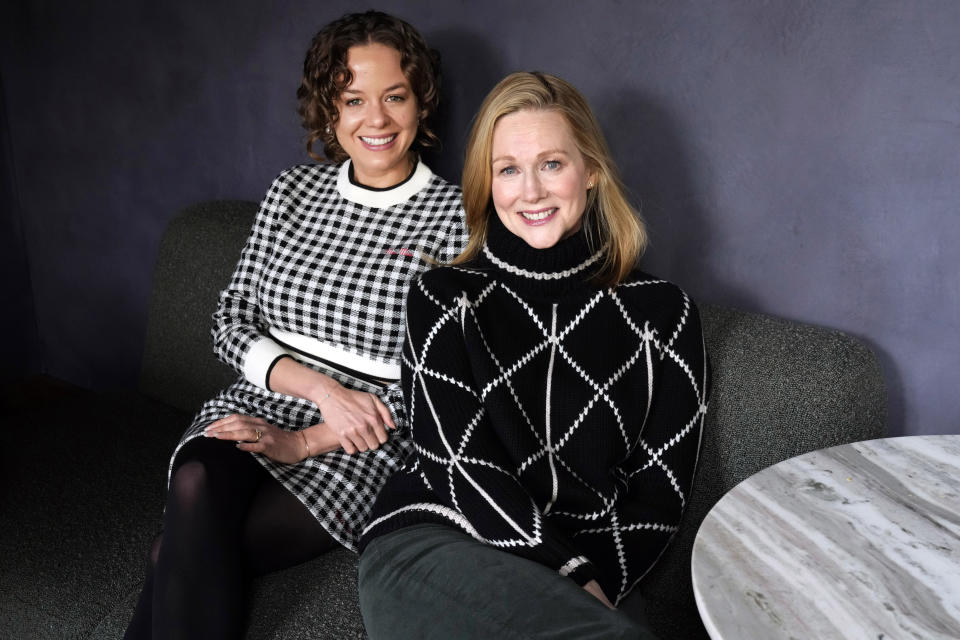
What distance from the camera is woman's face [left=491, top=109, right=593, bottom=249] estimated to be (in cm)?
137

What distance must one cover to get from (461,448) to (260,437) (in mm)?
424

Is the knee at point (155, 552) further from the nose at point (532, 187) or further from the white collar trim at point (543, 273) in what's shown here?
the nose at point (532, 187)

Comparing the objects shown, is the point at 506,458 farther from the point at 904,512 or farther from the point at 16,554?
the point at 16,554

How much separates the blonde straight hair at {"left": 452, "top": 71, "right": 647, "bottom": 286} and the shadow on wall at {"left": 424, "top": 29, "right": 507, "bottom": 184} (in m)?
0.44

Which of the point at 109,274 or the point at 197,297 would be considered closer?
the point at 197,297

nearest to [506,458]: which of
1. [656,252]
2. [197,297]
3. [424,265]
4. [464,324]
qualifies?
[464,324]

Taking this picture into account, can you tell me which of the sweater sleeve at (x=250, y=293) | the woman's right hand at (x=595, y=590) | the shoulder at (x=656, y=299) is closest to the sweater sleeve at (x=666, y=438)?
the shoulder at (x=656, y=299)

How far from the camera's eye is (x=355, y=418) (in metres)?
1.55

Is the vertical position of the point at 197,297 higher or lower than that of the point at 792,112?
lower

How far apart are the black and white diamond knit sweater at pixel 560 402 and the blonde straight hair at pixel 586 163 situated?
0.06 m

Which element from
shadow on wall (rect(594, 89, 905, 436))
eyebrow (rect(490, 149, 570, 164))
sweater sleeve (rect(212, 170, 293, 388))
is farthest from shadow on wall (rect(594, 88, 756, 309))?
sweater sleeve (rect(212, 170, 293, 388))

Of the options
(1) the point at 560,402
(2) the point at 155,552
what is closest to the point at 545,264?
(1) the point at 560,402

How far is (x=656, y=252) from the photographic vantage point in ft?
5.65

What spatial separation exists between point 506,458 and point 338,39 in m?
0.95
